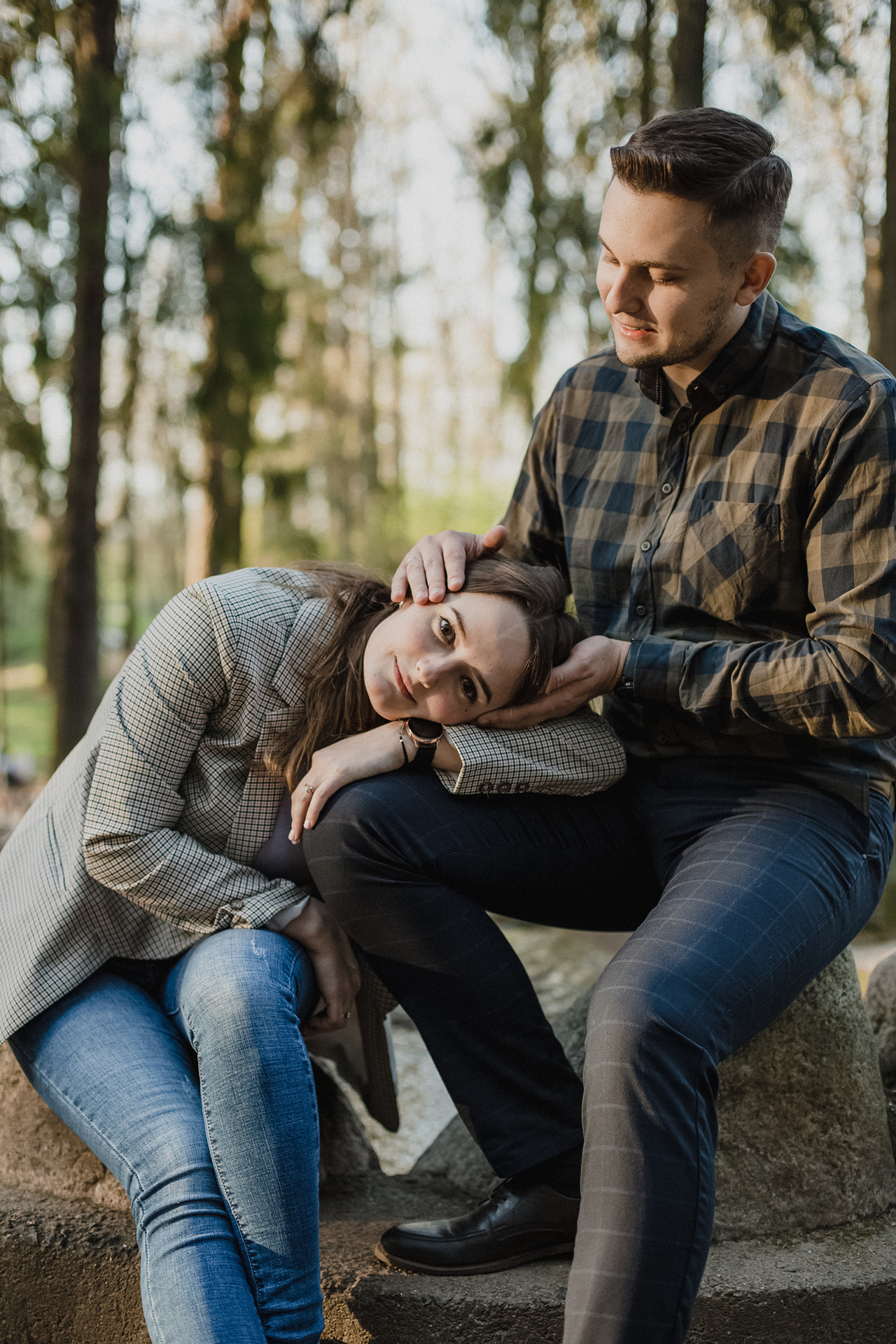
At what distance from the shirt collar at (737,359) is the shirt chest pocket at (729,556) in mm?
214

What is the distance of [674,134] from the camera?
2039mm

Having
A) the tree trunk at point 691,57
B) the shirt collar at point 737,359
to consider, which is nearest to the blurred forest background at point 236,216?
the tree trunk at point 691,57

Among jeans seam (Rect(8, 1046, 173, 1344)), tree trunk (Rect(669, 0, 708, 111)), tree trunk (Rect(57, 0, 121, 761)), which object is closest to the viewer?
jeans seam (Rect(8, 1046, 173, 1344))

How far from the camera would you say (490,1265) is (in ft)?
6.70

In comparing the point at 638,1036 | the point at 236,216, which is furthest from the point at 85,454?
the point at 638,1036

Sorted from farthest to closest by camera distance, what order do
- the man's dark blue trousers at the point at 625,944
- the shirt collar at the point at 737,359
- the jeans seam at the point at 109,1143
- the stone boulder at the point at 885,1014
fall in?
the stone boulder at the point at 885,1014
the shirt collar at the point at 737,359
the jeans seam at the point at 109,1143
the man's dark blue trousers at the point at 625,944

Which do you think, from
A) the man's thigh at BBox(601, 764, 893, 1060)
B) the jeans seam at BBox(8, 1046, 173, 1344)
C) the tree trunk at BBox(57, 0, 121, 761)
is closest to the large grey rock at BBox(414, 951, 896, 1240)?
the man's thigh at BBox(601, 764, 893, 1060)

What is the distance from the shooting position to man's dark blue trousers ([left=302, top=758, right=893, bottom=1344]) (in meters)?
1.59

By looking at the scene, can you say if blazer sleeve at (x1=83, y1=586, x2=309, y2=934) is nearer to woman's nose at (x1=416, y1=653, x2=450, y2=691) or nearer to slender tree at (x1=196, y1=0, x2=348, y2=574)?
woman's nose at (x1=416, y1=653, x2=450, y2=691)

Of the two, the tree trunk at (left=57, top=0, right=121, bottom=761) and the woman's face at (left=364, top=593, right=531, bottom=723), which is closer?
the woman's face at (left=364, top=593, right=531, bottom=723)

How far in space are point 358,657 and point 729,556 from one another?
0.75 metres

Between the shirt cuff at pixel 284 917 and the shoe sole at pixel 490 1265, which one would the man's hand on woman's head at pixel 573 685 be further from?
the shoe sole at pixel 490 1265

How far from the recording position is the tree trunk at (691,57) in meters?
5.15

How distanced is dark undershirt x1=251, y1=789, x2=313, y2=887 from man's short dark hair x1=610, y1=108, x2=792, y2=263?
4.43 ft
